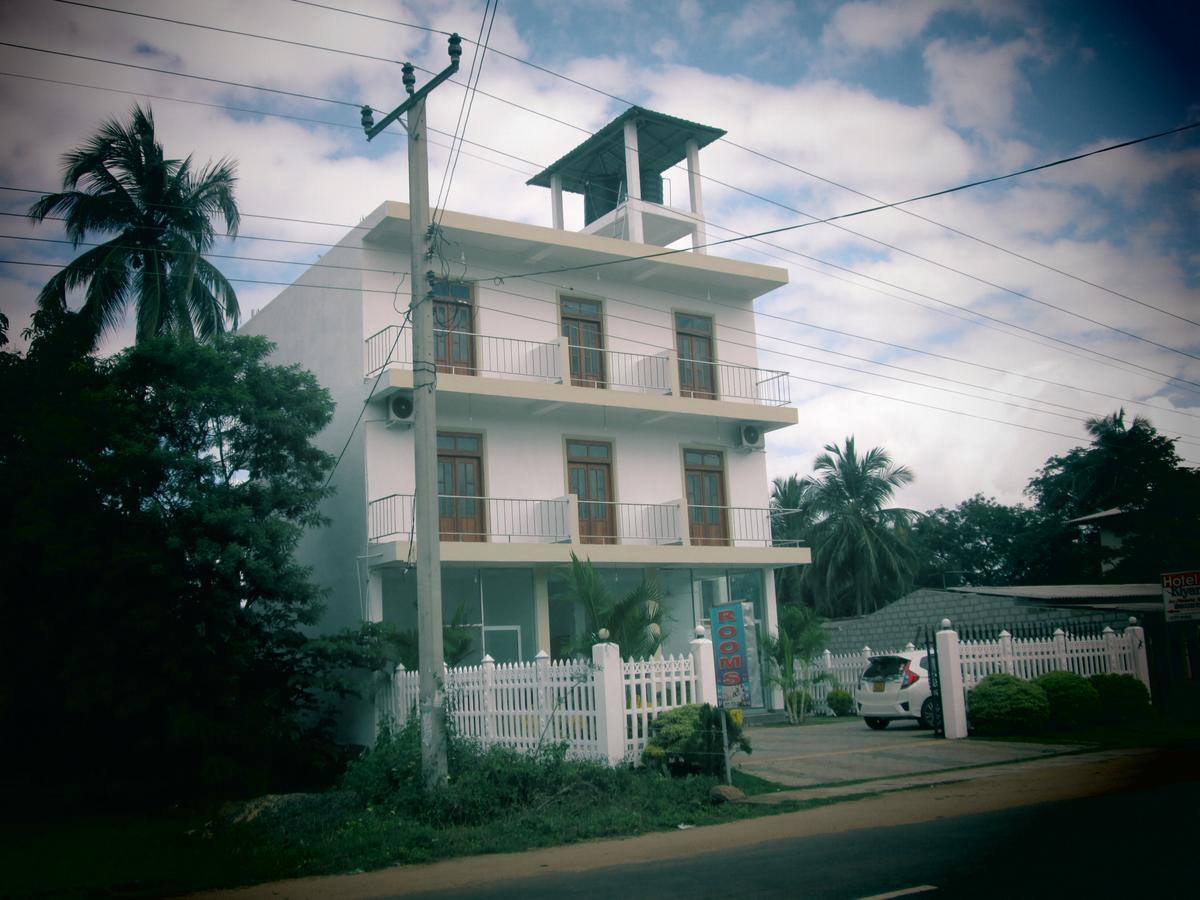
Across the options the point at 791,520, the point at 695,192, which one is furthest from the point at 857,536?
the point at 695,192

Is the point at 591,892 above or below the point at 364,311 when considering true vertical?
below

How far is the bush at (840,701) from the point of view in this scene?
2409 cm

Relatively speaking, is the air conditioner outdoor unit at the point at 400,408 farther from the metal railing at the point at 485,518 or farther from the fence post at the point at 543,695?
the fence post at the point at 543,695

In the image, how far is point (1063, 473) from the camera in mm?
49312

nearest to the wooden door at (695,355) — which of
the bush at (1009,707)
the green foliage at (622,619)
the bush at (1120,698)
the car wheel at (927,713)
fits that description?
the green foliage at (622,619)

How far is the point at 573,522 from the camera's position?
21.8 m

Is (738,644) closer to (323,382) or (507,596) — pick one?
(507,596)

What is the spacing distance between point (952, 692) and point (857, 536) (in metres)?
27.3

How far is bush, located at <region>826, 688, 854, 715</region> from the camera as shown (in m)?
24.1

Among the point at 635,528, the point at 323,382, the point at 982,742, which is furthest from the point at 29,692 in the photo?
the point at 982,742

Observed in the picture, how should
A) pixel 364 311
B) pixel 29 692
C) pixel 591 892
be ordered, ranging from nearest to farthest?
pixel 591 892, pixel 29 692, pixel 364 311

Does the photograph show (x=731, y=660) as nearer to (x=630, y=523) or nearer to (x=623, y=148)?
(x=630, y=523)

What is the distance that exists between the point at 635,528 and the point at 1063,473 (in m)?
33.4

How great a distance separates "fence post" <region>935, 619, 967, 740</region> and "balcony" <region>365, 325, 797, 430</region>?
839cm
